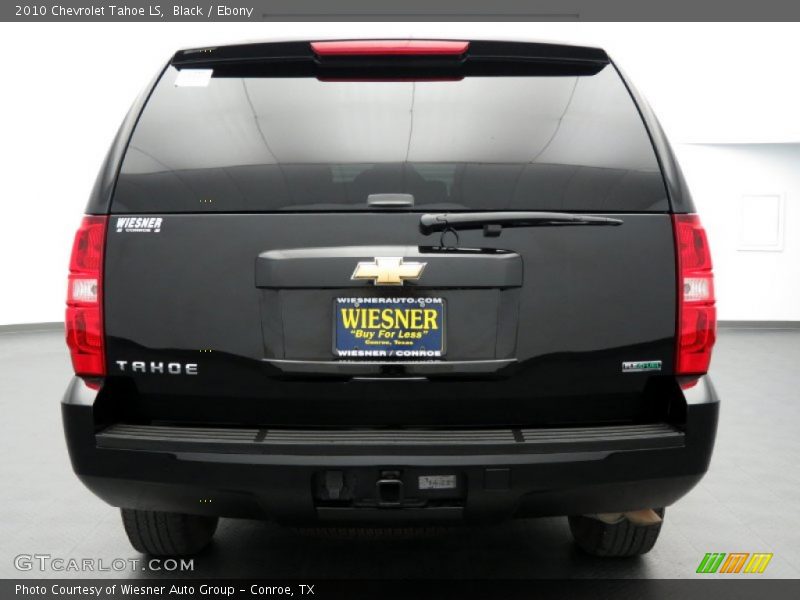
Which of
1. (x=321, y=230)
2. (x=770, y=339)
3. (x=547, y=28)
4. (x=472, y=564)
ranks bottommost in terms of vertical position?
(x=770, y=339)

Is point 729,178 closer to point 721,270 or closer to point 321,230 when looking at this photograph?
point 721,270

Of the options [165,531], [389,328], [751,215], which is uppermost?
[389,328]

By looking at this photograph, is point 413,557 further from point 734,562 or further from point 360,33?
point 360,33

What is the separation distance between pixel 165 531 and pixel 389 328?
144cm

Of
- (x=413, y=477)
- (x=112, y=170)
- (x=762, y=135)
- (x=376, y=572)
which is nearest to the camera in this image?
(x=413, y=477)

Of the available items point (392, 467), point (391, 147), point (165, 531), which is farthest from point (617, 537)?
point (391, 147)

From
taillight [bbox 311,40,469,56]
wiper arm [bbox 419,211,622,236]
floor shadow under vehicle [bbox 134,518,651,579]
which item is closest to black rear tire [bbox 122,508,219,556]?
floor shadow under vehicle [bbox 134,518,651,579]

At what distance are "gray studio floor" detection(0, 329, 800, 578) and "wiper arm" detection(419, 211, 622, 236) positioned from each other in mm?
1487

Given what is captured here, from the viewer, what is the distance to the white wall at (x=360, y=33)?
36.2ft

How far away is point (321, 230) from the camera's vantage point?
2316mm

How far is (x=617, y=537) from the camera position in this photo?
10.8 feet

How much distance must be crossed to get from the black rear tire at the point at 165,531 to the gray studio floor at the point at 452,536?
3.9 inches

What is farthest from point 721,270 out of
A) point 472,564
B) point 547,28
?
point 472,564

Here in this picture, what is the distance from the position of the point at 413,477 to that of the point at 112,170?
3.87 feet
